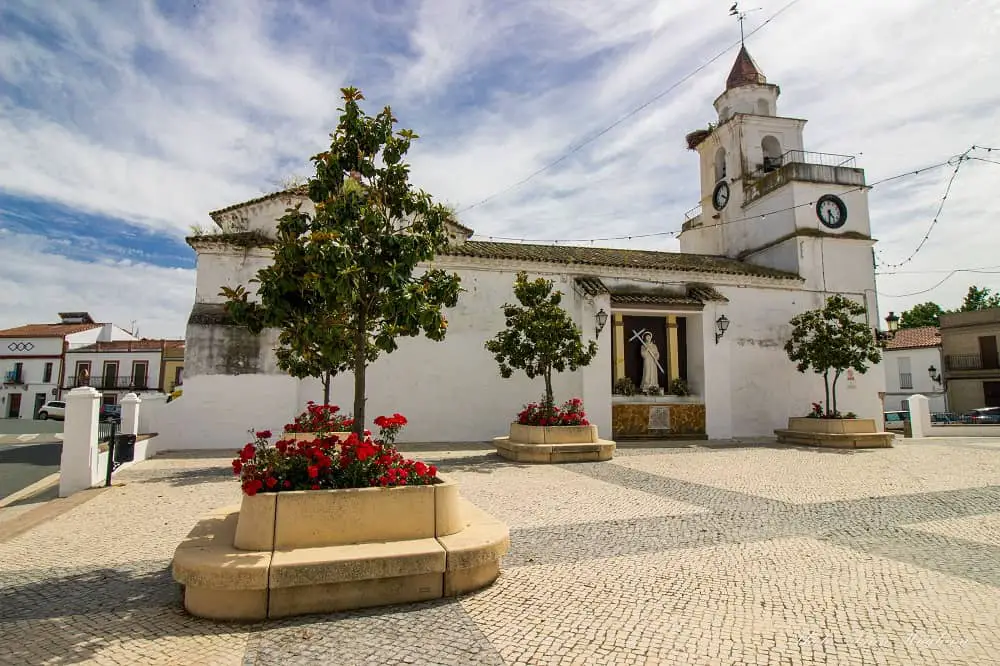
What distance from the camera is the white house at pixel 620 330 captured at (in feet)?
44.6

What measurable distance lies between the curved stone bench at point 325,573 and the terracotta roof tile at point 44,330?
4995 cm

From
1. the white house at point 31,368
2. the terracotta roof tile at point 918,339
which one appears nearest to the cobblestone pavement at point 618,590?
the terracotta roof tile at point 918,339

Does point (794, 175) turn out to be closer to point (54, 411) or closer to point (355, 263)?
A: point (355, 263)

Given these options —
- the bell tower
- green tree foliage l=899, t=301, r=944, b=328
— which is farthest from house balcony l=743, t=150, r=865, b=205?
green tree foliage l=899, t=301, r=944, b=328

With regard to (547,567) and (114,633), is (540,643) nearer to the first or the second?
(547,567)

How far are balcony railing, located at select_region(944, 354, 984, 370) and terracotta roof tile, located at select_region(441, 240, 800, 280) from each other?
862 inches

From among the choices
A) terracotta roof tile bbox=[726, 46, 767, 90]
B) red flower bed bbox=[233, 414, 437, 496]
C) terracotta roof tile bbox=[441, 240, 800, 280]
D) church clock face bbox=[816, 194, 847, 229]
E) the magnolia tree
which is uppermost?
terracotta roof tile bbox=[726, 46, 767, 90]

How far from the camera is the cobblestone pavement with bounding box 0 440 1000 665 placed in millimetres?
3123

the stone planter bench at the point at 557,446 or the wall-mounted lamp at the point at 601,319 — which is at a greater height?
the wall-mounted lamp at the point at 601,319

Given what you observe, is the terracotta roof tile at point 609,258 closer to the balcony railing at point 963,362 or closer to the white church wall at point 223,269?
the white church wall at point 223,269

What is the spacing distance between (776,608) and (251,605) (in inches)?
134

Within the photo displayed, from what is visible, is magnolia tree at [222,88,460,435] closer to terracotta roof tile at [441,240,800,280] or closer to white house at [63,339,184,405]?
terracotta roof tile at [441,240,800,280]

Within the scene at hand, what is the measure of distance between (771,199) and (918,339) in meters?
25.5

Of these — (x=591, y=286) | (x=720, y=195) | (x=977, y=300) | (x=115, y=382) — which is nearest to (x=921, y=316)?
(x=977, y=300)
